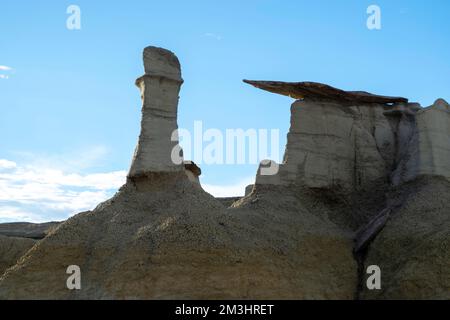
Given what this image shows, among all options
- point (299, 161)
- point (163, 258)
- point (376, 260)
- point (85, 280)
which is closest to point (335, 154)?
point (299, 161)

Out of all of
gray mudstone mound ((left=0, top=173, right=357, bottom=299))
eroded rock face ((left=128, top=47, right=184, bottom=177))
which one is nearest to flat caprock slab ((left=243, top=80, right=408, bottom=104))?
eroded rock face ((left=128, top=47, right=184, bottom=177))

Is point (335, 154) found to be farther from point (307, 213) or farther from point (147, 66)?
point (147, 66)

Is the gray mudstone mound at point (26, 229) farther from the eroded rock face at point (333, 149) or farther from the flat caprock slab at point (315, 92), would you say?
the eroded rock face at point (333, 149)

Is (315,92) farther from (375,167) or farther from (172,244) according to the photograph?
(172,244)

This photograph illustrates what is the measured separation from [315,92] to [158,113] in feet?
18.6

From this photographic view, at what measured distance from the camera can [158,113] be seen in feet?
63.0

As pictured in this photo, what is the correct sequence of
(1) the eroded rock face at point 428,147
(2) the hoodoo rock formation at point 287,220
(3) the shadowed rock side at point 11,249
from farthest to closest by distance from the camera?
1. (3) the shadowed rock side at point 11,249
2. (1) the eroded rock face at point 428,147
3. (2) the hoodoo rock formation at point 287,220

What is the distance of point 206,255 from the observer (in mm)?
15664

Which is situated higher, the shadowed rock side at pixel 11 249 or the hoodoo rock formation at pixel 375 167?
the hoodoo rock formation at pixel 375 167

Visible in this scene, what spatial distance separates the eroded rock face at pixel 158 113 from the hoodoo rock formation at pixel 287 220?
33mm

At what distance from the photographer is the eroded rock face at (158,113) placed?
61.2ft

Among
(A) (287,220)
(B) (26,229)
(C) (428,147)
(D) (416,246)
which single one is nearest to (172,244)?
(A) (287,220)

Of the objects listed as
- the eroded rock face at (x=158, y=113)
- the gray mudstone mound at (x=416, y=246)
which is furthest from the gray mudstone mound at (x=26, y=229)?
the gray mudstone mound at (x=416, y=246)
